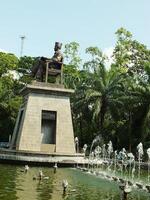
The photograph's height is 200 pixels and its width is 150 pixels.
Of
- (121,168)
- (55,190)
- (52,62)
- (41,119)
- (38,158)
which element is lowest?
(55,190)

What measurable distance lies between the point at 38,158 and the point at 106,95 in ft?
44.3

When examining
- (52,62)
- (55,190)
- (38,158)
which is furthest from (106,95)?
(55,190)

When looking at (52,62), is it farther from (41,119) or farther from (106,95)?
(106,95)

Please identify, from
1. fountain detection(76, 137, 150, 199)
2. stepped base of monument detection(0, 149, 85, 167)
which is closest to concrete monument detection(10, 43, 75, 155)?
stepped base of monument detection(0, 149, 85, 167)

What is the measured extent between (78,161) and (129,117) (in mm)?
11855

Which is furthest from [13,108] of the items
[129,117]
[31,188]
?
[31,188]

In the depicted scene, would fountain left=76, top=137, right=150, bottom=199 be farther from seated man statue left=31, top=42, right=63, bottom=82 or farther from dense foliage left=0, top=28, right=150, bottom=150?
seated man statue left=31, top=42, right=63, bottom=82

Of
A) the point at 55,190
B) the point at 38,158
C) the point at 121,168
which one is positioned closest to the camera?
the point at 55,190

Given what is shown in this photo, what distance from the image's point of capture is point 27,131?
89.2 ft

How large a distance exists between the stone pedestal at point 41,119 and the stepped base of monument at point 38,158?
171cm

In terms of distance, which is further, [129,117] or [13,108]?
[13,108]

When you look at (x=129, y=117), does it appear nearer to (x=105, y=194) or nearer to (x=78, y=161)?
(x=78, y=161)

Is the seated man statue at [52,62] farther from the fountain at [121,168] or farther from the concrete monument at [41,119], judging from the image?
the fountain at [121,168]

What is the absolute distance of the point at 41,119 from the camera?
2864 cm
